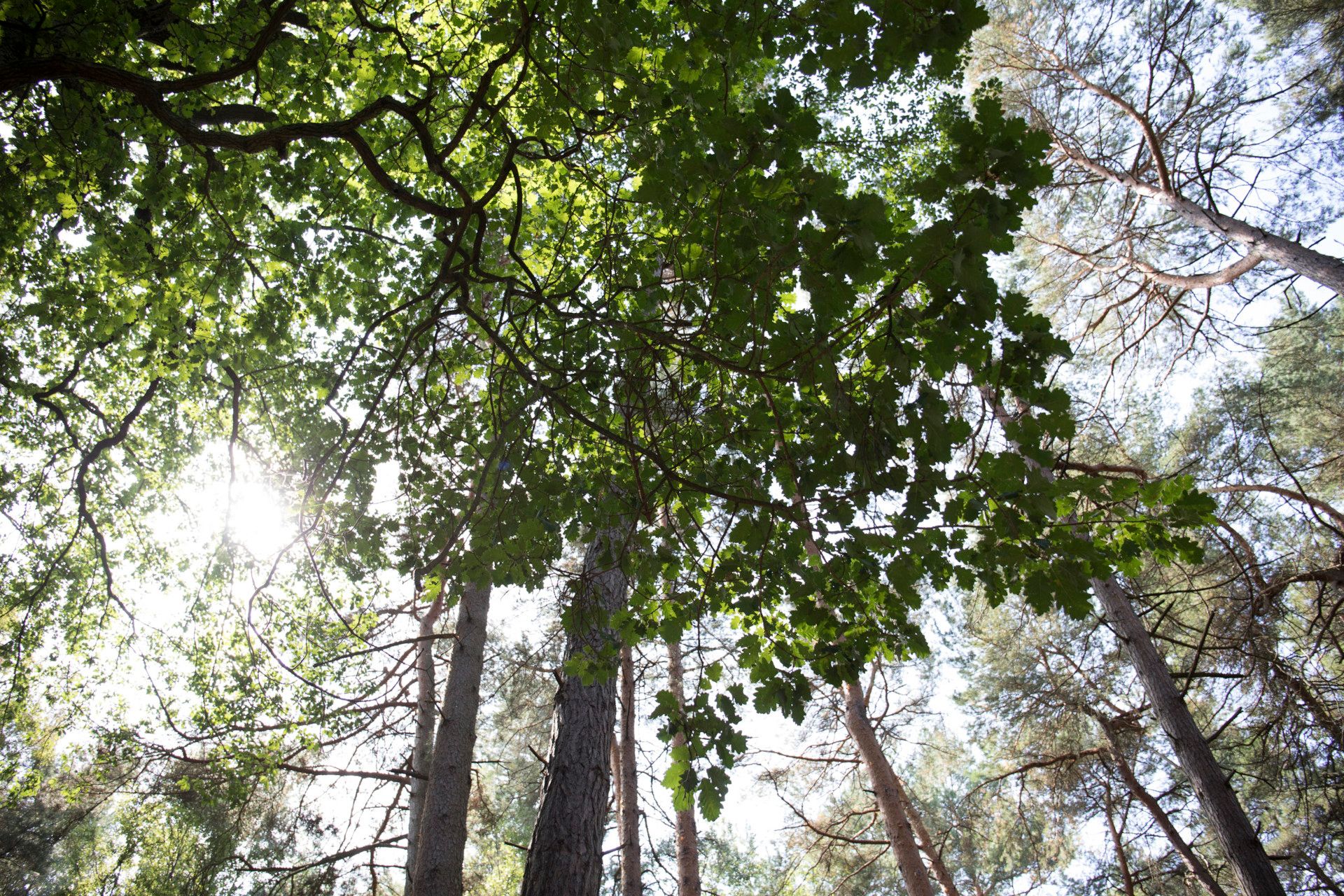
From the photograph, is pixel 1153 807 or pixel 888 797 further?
pixel 888 797

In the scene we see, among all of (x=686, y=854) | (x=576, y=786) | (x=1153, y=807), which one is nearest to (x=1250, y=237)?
(x=1153, y=807)

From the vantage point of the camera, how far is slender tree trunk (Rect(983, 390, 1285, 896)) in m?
4.92

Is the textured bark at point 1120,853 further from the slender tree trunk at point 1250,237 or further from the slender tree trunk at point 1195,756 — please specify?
the slender tree trunk at point 1250,237

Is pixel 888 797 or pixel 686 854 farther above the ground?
pixel 888 797

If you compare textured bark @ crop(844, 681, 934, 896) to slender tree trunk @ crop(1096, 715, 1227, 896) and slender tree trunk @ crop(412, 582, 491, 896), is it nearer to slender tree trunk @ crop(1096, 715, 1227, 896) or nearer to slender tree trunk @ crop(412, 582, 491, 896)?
slender tree trunk @ crop(1096, 715, 1227, 896)

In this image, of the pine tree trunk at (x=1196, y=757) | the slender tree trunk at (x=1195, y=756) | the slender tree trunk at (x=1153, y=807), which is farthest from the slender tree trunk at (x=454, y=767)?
the slender tree trunk at (x=1153, y=807)

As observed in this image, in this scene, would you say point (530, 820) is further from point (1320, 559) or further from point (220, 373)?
point (1320, 559)

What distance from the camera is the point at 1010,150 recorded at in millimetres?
1456

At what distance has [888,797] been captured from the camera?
254 inches

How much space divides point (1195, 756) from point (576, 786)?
5.13 meters

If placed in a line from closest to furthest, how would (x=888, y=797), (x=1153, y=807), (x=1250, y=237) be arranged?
(x=1153, y=807), (x=888, y=797), (x=1250, y=237)

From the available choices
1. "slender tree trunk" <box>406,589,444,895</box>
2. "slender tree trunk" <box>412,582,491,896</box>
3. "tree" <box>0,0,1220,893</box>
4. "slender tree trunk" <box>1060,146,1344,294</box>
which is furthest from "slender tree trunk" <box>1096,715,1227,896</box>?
"slender tree trunk" <box>406,589,444,895</box>

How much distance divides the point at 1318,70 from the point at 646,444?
32.8 ft

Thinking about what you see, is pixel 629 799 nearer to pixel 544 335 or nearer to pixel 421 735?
pixel 421 735
